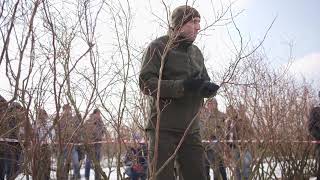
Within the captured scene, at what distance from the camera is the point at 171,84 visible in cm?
238

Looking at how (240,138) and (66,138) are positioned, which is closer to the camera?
(66,138)

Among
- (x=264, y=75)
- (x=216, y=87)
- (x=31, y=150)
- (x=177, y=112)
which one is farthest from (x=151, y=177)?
(x=264, y=75)

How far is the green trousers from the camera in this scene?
8.05 ft

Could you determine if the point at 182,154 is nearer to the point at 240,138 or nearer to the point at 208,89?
the point at 208,89

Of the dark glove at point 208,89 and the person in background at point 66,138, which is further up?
the dark glove at point 208,89

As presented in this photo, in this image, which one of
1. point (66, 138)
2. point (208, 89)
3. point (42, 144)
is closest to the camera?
point (208, 89)

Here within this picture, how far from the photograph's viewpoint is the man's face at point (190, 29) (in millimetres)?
2562

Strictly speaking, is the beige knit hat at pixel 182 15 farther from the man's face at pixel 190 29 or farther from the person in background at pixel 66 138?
the person in background at pixel 66 138

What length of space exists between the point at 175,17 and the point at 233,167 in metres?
3.25

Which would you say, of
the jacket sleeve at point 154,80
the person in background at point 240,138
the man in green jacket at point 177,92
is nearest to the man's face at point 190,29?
the man in green jacket at point 177,92

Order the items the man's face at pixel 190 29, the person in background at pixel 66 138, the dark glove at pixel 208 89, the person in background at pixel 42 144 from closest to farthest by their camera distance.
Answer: the dark glove at pixel 208 89 → the man's face at pixel 190 29 → the person in background at pixel 42 144 → the person in background at pixel 66 138

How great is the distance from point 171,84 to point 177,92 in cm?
6

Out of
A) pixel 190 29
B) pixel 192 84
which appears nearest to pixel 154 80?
pixel 192 84

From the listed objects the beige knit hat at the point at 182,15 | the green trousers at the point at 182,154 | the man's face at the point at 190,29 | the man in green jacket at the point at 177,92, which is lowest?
A: the green trousers at the point at 182,154
